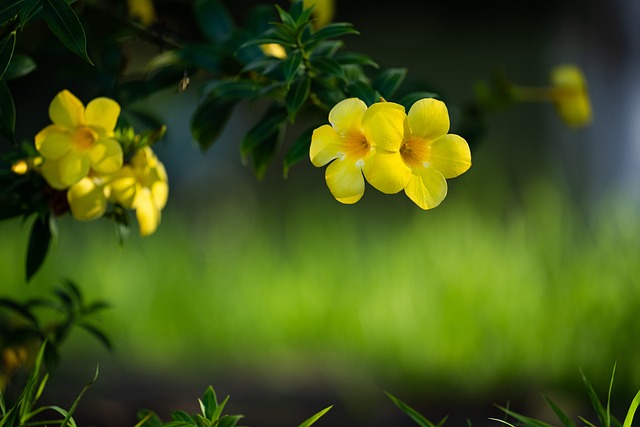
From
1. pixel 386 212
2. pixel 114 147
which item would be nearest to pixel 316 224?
pixel 386 212

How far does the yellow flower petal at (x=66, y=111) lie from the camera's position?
3.61 feet

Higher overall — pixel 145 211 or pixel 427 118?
pixel 427 118

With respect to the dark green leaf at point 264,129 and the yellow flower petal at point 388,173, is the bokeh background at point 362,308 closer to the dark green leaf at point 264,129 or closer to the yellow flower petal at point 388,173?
the dark green leaf at point 264,129

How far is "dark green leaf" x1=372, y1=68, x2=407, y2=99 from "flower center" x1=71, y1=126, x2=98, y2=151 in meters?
0.40

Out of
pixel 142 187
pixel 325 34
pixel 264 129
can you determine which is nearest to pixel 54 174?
pixel 142 187

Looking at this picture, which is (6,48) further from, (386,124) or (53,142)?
(386,124)

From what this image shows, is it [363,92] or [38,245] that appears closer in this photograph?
[363,92]

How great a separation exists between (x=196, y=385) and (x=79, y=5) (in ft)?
4.77

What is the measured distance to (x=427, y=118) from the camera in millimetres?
884

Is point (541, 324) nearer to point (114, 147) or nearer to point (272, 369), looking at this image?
point (272, 369)

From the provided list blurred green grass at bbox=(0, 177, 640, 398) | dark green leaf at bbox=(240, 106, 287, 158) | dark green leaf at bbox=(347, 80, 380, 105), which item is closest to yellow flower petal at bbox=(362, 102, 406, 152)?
dark green leaf at bbox=(347, 80, 380, 105)

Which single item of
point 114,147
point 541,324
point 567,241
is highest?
point 114,147

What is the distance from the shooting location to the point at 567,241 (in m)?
2.78

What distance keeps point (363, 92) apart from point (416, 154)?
0.15m
